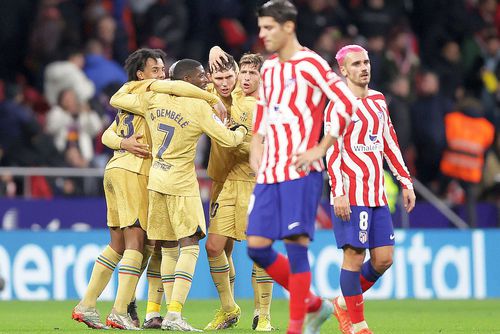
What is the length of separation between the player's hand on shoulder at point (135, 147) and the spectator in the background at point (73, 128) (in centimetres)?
626

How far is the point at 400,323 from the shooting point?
1212 cm

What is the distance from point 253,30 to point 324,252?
500cm

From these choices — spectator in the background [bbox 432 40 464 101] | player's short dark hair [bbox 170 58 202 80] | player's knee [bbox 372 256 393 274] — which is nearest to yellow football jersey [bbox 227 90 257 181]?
player's short dark hair [bbox 170 58 202 80]

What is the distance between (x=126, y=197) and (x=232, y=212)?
978 millimetres

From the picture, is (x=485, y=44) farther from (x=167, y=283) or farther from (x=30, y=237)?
(x=167, y=283)

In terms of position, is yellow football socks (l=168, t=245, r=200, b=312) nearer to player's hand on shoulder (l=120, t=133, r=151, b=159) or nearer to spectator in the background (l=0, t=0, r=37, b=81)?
player's hand on shoulder (l=120, t=133, r=151, b=159)

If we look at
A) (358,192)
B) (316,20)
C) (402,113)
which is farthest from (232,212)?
(316,20)

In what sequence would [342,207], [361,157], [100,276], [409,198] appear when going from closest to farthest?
[342,207] < [361,157] < [409,198] < [100,276]

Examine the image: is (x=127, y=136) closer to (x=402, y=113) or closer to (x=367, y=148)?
(x=367, y=148)

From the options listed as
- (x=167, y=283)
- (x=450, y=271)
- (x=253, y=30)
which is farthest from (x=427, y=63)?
(x=167, y=283)

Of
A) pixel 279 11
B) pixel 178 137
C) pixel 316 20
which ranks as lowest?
pixel 178 137

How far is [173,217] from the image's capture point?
1059cm

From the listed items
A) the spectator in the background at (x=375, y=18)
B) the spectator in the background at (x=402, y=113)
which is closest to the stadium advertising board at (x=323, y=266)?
the spectator in the background at (x=402, y=113)

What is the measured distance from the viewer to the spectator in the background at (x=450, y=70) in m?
21.0
